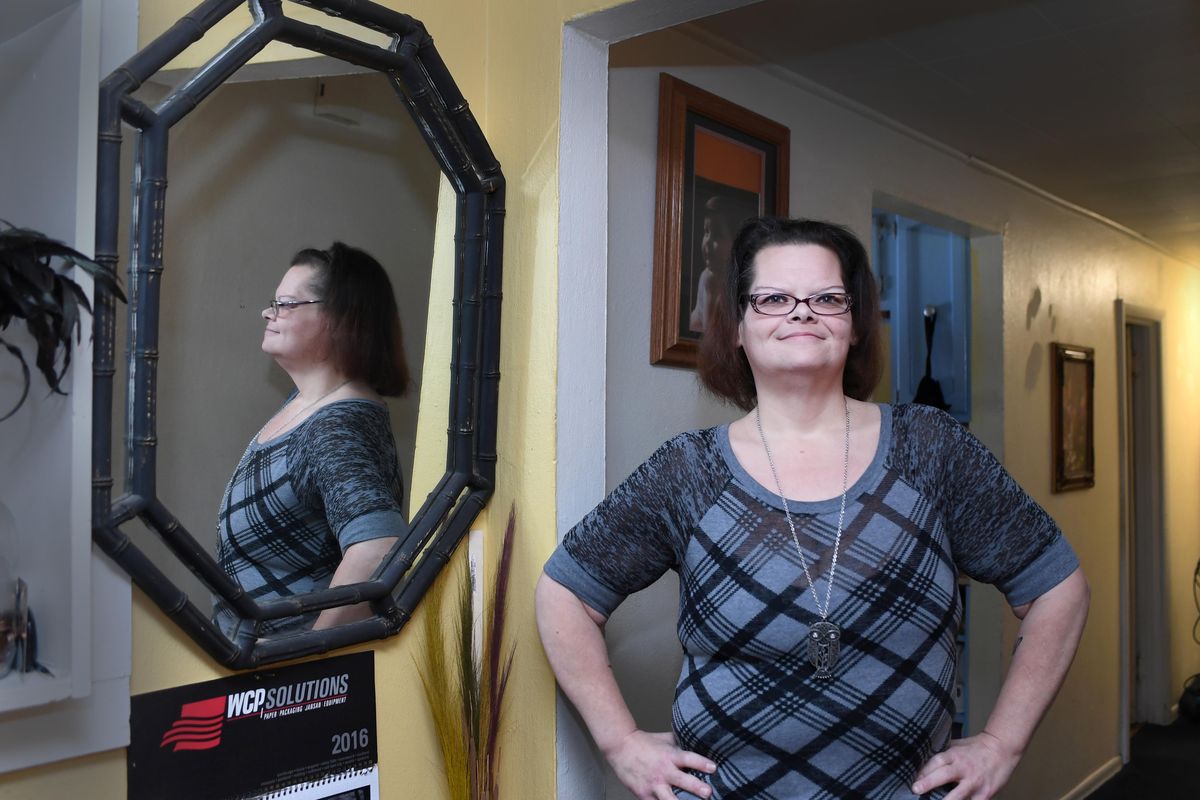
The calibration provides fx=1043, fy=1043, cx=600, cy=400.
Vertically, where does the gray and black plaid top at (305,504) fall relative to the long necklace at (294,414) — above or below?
below

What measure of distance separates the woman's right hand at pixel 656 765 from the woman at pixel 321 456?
0.43m

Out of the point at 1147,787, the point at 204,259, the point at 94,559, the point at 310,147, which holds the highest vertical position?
the point at 310,147

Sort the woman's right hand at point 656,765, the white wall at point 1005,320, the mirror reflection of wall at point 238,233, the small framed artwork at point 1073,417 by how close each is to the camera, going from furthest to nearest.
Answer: the small framed artwork at point 1073,417
the white wall at point 1005,320
the woman's right hand at point 656,765
the mirror reflection of wall at point 238,233

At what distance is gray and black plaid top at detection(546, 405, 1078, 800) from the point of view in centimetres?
130

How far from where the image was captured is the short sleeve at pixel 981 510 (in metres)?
1.37

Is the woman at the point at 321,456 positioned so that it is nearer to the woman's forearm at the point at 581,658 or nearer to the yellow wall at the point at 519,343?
the yellow wall at the point at 519,343

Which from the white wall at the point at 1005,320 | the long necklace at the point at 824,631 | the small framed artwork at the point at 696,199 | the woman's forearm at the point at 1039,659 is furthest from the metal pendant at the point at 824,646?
the small framed artwork at the point at 696,199

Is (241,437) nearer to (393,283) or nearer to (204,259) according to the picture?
(204,259)

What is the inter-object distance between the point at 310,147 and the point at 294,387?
0.34 m

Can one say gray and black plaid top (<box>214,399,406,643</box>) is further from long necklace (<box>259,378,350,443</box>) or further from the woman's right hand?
the woman's right hand

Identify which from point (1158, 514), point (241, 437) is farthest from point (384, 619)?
point (1158, 514)

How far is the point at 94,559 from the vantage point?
Result: 47.1 inches

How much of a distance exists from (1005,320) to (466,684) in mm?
2857

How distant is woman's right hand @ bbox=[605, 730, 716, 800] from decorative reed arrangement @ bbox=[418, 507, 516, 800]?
25cm
